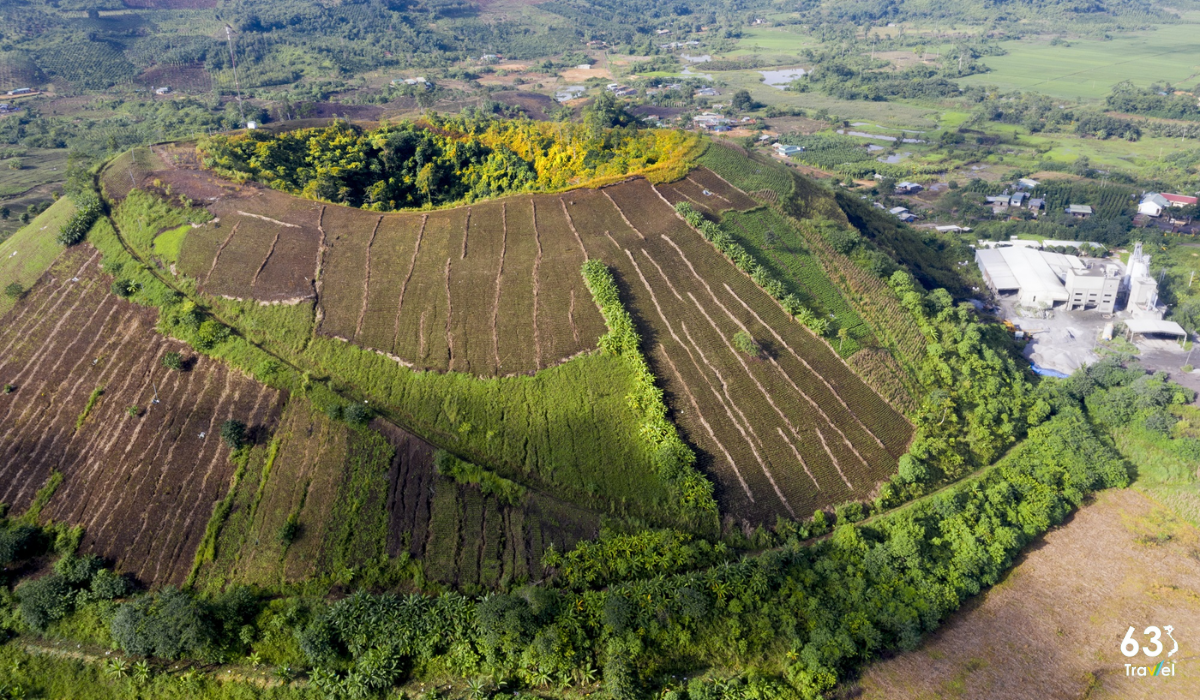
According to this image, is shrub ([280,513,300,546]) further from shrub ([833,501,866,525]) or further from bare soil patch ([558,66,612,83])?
bare soil patch ([558,66,612,83])

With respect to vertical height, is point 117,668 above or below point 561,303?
below

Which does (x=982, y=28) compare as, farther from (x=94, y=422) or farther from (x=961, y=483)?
(x=94, y=422)

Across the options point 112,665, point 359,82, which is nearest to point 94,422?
point 112,665

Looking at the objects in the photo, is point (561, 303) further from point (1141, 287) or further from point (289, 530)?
point (1141, 287)

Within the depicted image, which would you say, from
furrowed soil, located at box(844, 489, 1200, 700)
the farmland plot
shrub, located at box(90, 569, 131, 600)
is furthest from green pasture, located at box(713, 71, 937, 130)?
shrub, located at box(90, 569, 131, 600)

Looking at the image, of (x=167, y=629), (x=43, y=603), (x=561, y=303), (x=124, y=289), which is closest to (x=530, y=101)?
(x=561, y=303)

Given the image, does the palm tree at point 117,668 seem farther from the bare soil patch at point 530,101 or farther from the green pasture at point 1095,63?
the green pasture at point 1095,63
